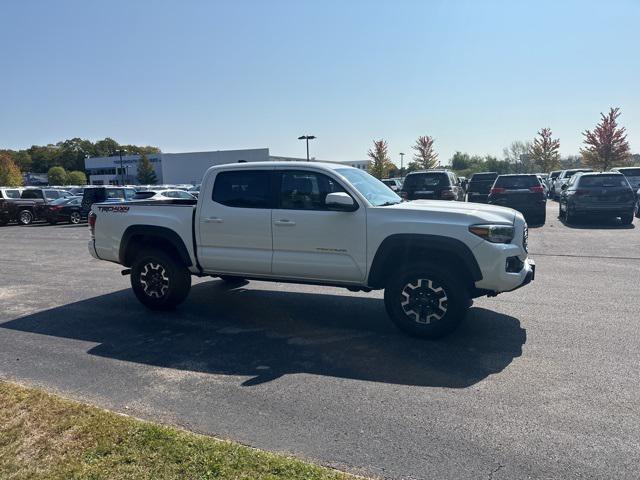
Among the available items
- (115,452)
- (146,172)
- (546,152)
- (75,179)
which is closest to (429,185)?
(115,452)

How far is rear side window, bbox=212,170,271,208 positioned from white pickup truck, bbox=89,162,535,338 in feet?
0.05

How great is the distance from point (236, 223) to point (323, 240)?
1230mm

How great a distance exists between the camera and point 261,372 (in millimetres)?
4723

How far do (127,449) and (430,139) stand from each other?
207 feet

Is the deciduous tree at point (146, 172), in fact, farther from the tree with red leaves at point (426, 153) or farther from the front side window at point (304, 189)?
the front side window at point (304, 189)

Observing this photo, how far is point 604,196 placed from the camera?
15.9 meters

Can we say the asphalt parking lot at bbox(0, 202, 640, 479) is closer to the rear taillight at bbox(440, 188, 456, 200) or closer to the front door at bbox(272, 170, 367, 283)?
the front door at bbox(272, 170, 367, 283)

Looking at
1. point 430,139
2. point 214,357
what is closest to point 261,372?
point 214,357

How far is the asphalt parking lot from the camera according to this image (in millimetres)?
3369

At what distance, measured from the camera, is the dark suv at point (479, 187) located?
23844mm

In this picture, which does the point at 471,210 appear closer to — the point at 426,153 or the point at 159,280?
the point at 159,280

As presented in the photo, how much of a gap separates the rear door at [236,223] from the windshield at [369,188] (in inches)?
40.2

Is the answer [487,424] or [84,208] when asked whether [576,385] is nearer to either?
[487,424]

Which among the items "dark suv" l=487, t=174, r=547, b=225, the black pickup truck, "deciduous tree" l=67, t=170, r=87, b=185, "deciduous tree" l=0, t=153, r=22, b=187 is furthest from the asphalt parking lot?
"deciduous tree" l=67, t=170, r=87, b=185
